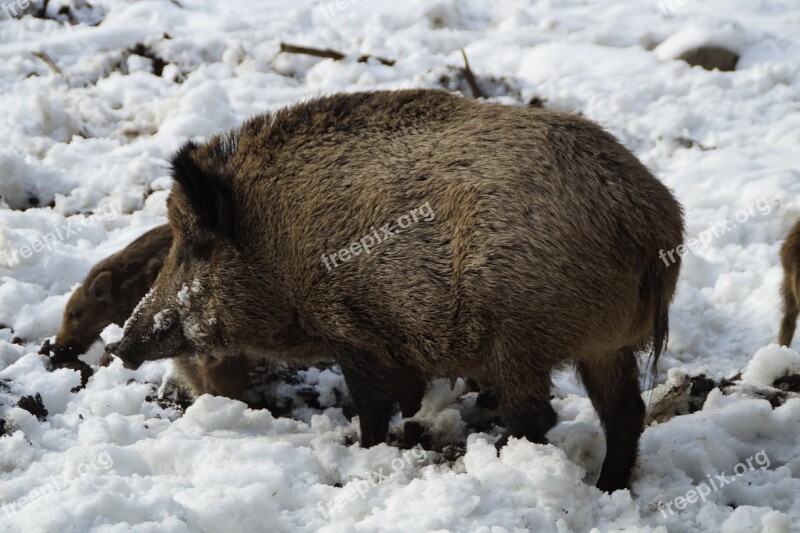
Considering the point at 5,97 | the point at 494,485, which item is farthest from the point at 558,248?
the point at 5,97

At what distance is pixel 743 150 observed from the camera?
8.11m

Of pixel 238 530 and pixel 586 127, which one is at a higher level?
pixel 586 127

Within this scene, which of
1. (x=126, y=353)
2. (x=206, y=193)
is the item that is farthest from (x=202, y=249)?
(x=126, y=353)

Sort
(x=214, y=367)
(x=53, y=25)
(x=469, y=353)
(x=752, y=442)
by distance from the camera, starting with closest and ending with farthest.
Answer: (x=469, y=353), (x=752, y=442), (x=214, y=367), (x=53, y=25)

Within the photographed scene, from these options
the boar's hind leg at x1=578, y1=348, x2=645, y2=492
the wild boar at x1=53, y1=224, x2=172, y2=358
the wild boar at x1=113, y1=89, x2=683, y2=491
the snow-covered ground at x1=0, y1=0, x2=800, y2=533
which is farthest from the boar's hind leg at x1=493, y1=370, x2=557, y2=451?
the wild boar at x1=53, y1=224, x2=172, y2=358

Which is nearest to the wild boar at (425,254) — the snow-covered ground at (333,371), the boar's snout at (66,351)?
the snow-covered ground at (333,371)

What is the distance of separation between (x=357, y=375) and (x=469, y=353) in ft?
2.36

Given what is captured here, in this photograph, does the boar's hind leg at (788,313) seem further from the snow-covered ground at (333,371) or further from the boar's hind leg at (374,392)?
the boar's hind leg at (374,392)

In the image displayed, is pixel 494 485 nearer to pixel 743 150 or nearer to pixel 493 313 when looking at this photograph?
pixel 493 313

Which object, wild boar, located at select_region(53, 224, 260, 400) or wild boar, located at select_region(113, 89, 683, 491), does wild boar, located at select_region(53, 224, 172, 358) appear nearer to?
wild boar, located at select_region(53, 224, 260, 400)

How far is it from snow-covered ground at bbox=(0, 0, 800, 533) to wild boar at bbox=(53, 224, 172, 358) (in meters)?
0.24

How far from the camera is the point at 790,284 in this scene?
20.5ft

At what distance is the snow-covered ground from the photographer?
3912 millimetres

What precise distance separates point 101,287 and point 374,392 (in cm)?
231
